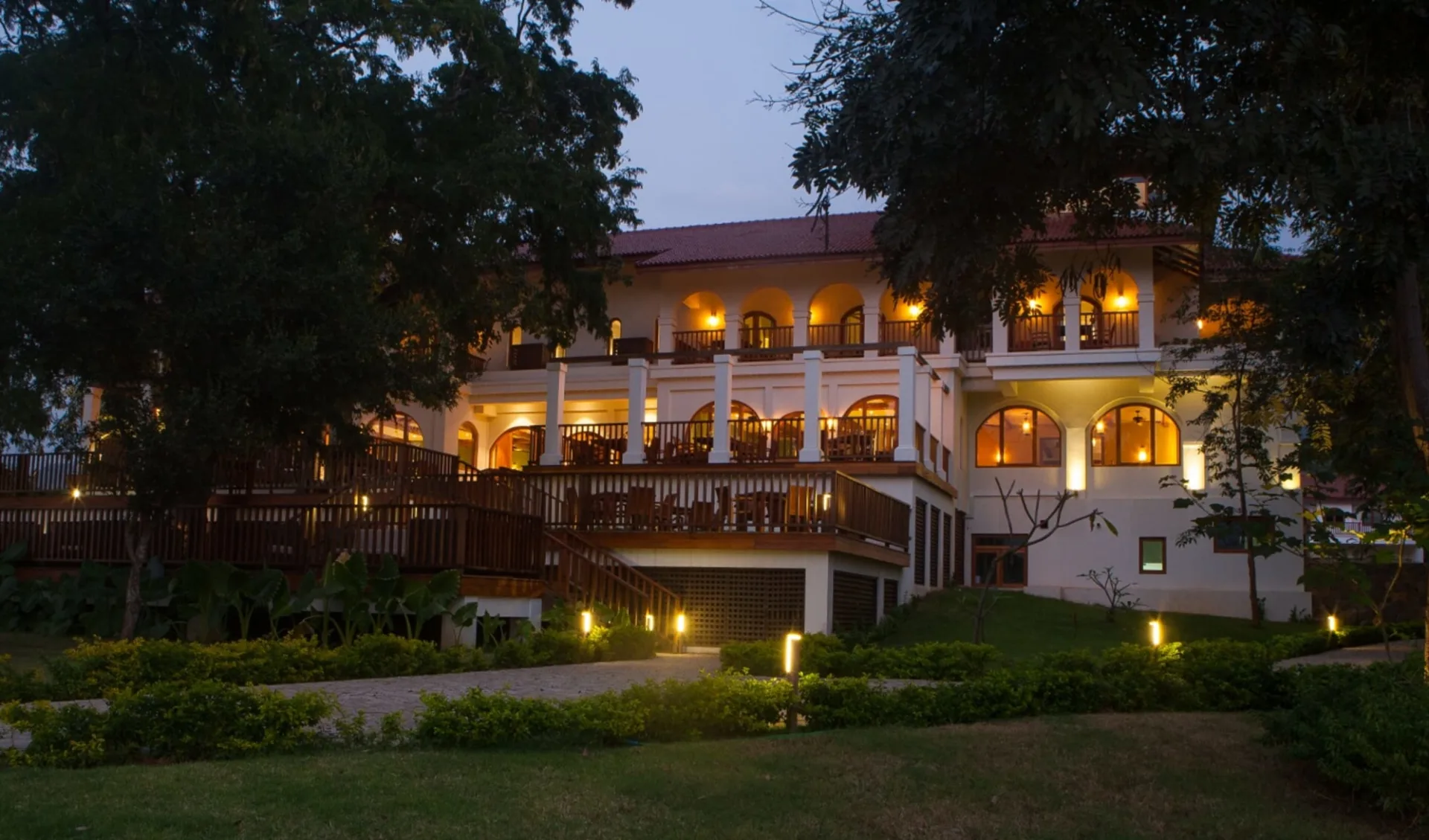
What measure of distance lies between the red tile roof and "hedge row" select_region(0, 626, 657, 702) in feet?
43.6

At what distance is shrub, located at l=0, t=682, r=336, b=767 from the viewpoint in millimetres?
7992

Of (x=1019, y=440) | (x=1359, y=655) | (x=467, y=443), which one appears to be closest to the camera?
(x=1359, y=655)

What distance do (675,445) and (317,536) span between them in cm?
957

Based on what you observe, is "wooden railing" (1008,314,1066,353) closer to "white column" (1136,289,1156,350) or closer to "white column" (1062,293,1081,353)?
"white column" (1062,293,1081,353)

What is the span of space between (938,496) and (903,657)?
13.5m

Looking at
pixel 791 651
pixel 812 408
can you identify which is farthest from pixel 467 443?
pixel 791 651

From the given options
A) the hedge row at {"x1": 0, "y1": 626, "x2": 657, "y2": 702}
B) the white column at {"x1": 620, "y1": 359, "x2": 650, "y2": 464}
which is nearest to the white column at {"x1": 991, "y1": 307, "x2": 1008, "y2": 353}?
the white column at {"x1": 620, "y1": 359, "x2": 650, "y2": 464}

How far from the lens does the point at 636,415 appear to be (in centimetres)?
2608

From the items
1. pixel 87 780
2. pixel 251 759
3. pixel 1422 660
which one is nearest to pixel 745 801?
pixel 251 759

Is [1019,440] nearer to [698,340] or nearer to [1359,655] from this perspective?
[698,340]

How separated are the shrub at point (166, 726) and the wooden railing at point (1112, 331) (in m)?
22.5

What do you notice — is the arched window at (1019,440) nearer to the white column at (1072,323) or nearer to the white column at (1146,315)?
the white column at (1072,323)

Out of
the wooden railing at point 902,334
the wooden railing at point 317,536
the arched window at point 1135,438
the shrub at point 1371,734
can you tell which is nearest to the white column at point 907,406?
the wooden railing at point 902,334

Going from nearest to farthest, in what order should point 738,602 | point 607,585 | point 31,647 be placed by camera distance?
point 31,647 < point 607,585 < point 738,602
